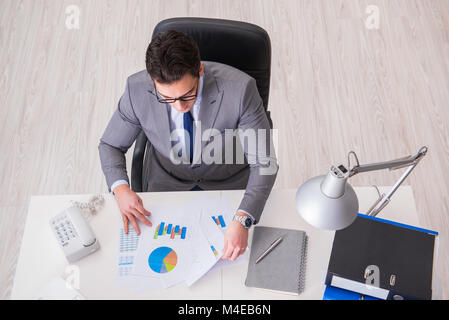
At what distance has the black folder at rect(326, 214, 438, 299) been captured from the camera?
1.27 meters

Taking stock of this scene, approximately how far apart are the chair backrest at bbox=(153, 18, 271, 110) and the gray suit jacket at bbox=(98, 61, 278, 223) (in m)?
0.08

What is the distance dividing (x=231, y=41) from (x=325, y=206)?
86 cm

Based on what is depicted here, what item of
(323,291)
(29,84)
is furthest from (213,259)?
(29,84)

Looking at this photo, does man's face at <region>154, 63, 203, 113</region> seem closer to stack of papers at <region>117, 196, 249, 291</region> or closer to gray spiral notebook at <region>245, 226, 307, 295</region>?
stack of papers at <region>117, 196, 249, 291</region>

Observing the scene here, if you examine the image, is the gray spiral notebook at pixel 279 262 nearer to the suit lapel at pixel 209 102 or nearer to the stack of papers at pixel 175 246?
the stack of papers at pixel 175 246

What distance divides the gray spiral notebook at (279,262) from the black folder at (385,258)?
0.12 m

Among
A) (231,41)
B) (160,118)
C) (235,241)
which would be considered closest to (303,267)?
(235,241)

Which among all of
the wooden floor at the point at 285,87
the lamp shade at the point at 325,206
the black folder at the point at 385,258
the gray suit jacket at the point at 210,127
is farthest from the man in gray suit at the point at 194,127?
the wooden floor at the point at 285,87

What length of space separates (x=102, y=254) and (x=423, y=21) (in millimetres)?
2948

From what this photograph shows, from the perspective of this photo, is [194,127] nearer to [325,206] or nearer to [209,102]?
[209,102]

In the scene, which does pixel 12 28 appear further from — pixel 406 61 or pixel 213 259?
pixel 406 61

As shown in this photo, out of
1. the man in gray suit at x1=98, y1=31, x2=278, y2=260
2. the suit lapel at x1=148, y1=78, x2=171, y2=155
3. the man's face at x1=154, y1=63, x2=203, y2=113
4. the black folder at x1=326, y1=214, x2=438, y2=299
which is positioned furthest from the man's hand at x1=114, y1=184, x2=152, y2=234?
the black folder at x1=326, y1=214, x2=438, y2=299

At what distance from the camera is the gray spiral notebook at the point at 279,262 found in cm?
136

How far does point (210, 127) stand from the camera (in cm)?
160
